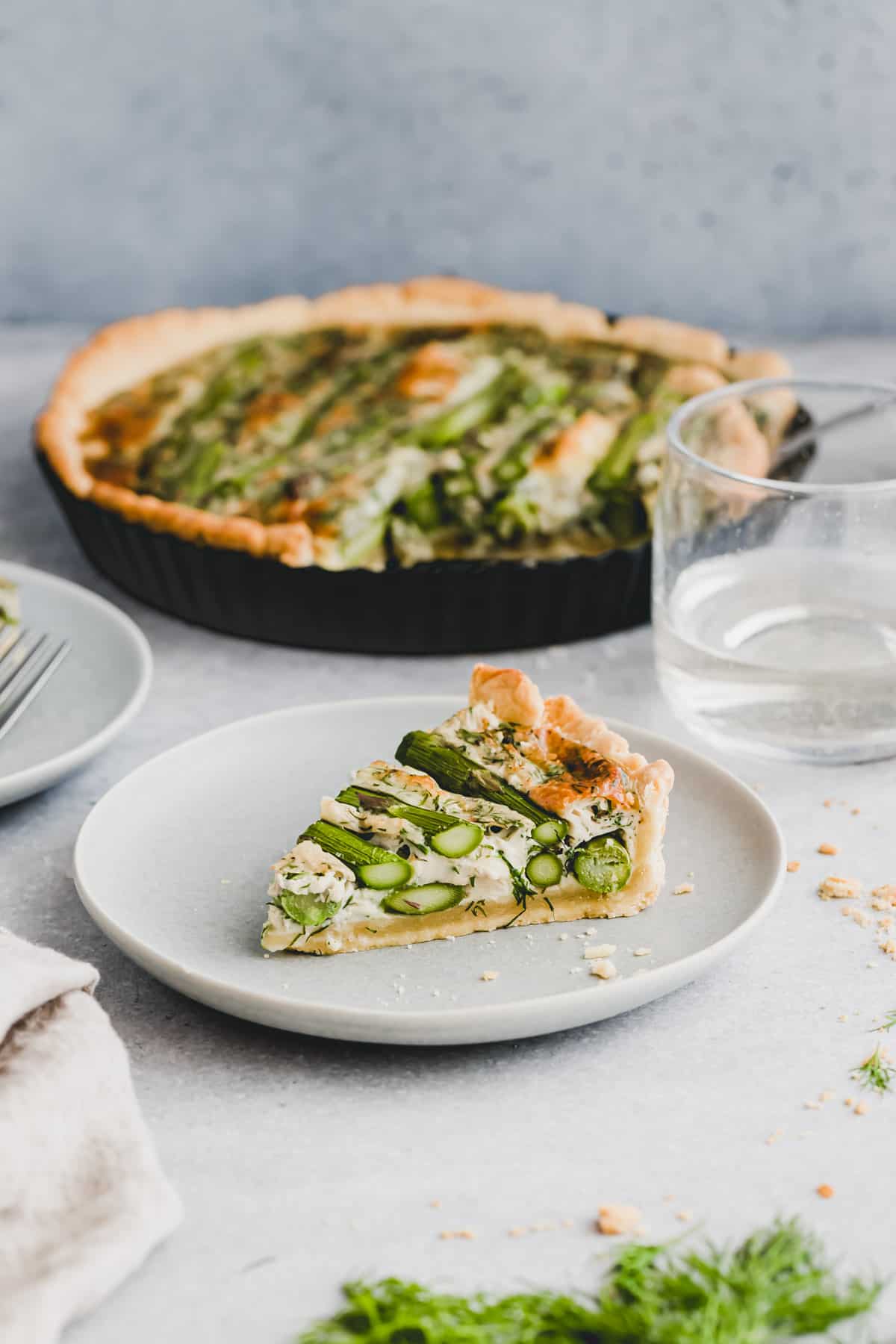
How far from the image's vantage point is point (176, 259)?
397 centimetres

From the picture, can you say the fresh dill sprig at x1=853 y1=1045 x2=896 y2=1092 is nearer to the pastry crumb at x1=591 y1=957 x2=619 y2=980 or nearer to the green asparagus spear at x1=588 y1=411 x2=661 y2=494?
Answer: the pastry crumb at x1=591 y1=957 x2=619 y2=980

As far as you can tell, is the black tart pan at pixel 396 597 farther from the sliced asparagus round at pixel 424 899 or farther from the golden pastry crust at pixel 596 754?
the sliced asparagus round at pixel 424 899

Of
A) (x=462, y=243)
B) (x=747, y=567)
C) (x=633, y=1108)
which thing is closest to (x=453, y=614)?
(x=747, y=567)

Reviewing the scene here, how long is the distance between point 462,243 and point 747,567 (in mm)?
1950

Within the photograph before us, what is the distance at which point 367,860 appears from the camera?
167cm

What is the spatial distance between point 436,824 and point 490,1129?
35 cm

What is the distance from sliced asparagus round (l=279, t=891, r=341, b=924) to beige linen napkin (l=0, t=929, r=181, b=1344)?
0.71ft

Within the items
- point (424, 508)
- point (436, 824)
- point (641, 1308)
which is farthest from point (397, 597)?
point (641, 1308)

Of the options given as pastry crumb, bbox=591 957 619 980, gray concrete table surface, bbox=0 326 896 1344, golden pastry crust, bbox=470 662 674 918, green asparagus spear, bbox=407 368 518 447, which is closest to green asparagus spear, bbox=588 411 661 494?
green asparagus spear, bbox=407 368 518 447

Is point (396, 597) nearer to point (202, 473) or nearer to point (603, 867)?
point (202, 473)

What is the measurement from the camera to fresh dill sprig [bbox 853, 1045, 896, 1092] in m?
1.52

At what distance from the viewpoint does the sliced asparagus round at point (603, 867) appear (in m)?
1.71

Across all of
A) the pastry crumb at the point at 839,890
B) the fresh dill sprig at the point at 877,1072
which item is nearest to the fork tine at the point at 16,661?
the pastry crumb at the point at 839,890

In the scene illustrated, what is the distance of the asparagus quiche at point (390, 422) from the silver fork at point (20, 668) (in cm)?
33
